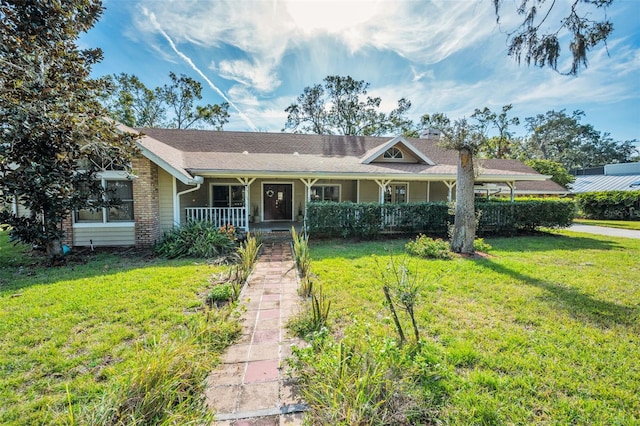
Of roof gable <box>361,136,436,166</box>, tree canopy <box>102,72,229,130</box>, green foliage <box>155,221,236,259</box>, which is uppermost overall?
tree canopy <box>102,72,229,130</box>

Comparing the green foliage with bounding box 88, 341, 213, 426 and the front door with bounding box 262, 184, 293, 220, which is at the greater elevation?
the front door with bounding box 262, 184, 293, 220

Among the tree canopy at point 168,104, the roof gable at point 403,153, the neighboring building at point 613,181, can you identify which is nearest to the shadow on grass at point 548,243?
the roof gable at point 403,153

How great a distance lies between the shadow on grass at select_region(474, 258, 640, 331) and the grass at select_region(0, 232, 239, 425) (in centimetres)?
504

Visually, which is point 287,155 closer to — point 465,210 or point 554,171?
point 465,210

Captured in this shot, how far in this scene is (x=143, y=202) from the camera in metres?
8.50

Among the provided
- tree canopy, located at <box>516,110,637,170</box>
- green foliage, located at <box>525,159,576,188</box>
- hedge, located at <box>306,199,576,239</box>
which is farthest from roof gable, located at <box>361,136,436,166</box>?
tree canopy, located at <box>516,110,637,170</box>

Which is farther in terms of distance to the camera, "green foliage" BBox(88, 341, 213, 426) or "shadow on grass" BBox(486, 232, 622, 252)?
"shadow on grass" BBox(486, 232, 622, 252)

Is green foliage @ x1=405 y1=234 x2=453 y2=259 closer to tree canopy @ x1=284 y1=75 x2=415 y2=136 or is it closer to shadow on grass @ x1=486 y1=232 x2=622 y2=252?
shadow on grass @ x1=486 y1=232 x2=622 y2=252

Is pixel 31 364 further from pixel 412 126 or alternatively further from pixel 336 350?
pixel 412 126

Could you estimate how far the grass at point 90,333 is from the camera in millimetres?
2297

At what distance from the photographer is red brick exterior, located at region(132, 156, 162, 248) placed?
27.8ft

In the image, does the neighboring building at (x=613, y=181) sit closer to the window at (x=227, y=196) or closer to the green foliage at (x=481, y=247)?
the green foliage at (x=481, y=247)

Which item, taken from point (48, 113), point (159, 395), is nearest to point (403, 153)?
Result: point (48, 113)

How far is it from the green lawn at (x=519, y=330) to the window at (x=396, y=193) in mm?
7825
